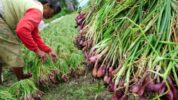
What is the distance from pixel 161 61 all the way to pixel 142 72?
95 millimetres

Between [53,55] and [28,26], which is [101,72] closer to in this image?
[28,26]

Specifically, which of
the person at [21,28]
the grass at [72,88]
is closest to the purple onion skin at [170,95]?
the person at [21,28]

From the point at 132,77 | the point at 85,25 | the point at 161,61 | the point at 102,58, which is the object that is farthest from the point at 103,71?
the point at 85,25

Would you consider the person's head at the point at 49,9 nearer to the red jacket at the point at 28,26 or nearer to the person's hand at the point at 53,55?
the red jacket at the point at 28,26

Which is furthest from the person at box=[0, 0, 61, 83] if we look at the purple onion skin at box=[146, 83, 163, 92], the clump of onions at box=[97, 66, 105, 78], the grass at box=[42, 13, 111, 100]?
the purple onion skin at box=[146, 83, 163, 92]

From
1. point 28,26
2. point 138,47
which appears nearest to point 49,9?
point 28,26

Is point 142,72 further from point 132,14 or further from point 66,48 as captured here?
point 66,48

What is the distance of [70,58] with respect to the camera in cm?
571

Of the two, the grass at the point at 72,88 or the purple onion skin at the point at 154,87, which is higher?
the purple onion skin at the point at 154,87

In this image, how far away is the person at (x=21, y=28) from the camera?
164 inches

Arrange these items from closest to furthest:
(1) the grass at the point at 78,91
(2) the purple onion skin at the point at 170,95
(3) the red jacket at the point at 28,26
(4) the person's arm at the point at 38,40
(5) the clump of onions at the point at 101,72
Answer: (2) the purple onion skin at the point at 170,95 < (5) the clump of onions at the point at 101,72 < (3) the red jacket at the point at 28,26 < (4) the person's arm at the point at 38,40 < (1) the grass at the point at 78,91

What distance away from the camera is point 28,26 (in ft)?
13.5

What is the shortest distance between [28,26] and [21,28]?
76 millimetres

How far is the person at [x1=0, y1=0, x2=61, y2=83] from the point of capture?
13.7ft
